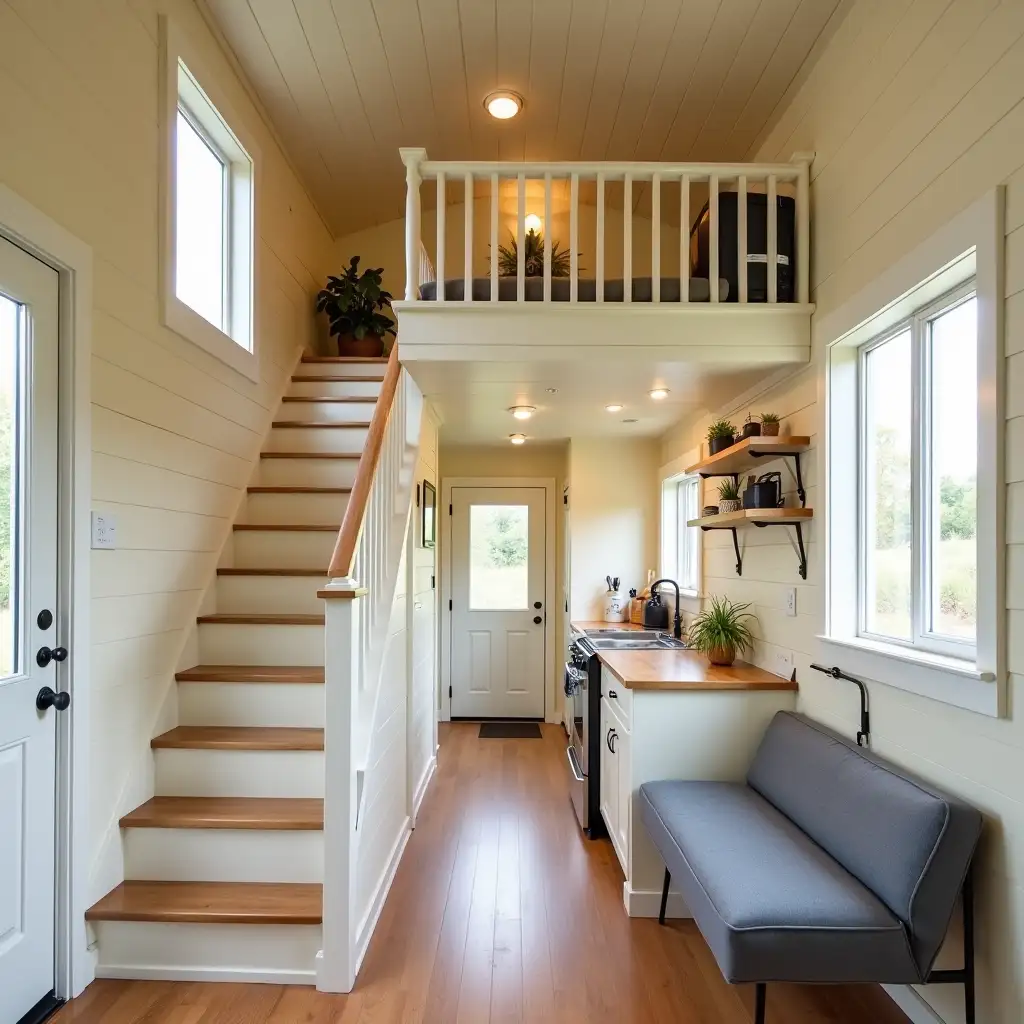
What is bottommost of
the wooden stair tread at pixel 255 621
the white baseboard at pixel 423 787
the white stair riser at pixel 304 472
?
the white baseboard at pixel 423 787

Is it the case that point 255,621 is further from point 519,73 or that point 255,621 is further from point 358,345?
point 519,73

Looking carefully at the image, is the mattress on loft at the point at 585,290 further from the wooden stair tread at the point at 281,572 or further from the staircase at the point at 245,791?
the wooden stair tread at the point at 281,572

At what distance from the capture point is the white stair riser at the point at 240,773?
2559mm

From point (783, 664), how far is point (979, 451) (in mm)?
1400

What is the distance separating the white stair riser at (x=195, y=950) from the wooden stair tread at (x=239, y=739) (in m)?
0.57

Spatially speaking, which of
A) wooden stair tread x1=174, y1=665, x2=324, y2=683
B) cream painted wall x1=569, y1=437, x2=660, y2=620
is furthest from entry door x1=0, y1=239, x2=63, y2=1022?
cream painted wall x1=569, y1=437, x2=660, y2=620

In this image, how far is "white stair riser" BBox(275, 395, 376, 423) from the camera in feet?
13.5

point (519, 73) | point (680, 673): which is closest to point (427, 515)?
point (680, 673)

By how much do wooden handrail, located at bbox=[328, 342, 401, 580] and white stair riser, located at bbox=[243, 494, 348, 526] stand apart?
1.00 metres

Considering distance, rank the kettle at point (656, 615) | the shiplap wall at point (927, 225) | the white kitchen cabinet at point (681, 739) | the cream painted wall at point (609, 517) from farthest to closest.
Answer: the cream painted wall at point (609, 517) < the kettle at point (656, 615) < the white kitchen cabinet at point (681, 739) < the shiplap wall at point (927, 225)

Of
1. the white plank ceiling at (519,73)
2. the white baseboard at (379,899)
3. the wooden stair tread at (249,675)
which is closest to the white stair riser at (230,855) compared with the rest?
the white baseboard at (379,899)

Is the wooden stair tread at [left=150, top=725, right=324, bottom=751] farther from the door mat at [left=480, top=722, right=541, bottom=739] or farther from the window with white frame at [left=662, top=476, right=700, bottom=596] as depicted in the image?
the door mat at [left=480, top=722, right=541, bottom=739]

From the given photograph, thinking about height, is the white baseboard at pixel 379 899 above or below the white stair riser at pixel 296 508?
below

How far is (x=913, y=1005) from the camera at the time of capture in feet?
6.59
